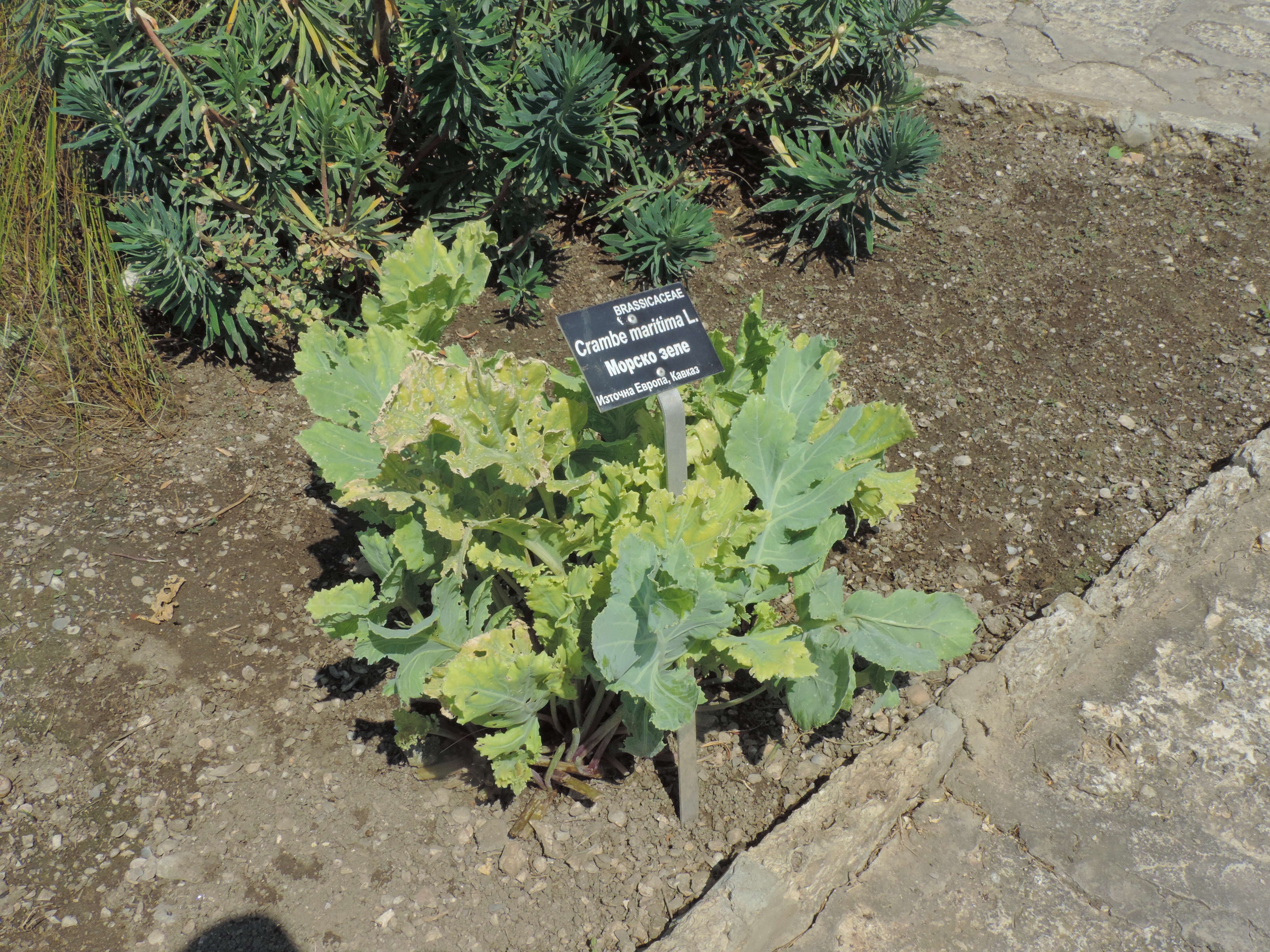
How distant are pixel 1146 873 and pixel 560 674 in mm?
1609

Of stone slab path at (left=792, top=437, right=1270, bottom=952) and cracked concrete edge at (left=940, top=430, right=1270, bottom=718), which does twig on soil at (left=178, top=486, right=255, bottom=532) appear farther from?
cracked concrete edge at (left=940, top=430, right=1270, bottom=718)

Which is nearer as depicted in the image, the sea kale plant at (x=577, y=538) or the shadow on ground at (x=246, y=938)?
the sea kale plant at (x=577, y=538)

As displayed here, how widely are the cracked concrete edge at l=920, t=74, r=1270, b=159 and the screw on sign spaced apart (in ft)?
12.4

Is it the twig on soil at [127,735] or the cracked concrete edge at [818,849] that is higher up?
the twig on soil at [127,735]

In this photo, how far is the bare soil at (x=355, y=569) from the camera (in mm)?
2129

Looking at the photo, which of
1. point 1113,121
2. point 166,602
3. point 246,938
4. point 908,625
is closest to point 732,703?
point 908,625

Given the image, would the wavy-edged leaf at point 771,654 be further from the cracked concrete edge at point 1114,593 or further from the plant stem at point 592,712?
the cracked concrete edge at point 1114,593

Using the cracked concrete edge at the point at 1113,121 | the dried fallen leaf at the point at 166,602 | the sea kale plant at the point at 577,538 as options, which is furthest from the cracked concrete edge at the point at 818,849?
the cracked concrete edge at the point at 1113,121

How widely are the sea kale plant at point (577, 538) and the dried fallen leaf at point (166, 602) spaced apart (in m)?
0.66

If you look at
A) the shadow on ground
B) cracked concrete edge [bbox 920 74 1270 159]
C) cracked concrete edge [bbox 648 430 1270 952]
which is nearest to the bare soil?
the shadow on ground

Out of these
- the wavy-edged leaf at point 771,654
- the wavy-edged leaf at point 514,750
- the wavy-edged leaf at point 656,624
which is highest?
the wavy-edged leaf at point 656,624

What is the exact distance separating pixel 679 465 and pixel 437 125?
212 cm

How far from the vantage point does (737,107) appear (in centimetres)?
394

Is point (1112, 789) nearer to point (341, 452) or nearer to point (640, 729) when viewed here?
point (640, 729)
